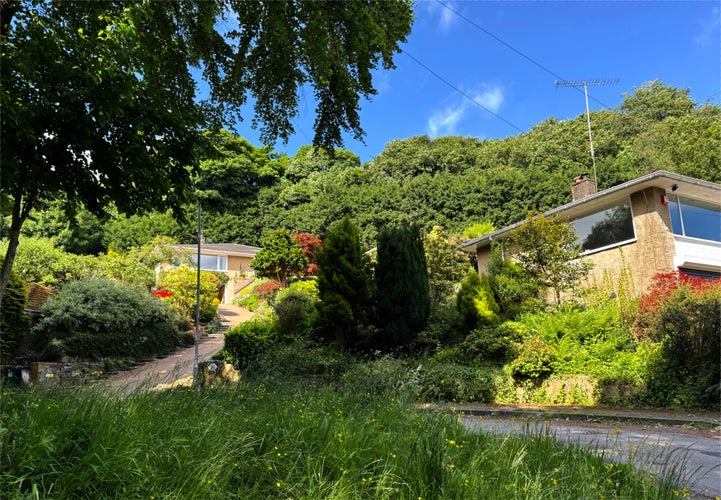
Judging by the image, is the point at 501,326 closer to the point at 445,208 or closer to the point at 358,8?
the point at 358,8

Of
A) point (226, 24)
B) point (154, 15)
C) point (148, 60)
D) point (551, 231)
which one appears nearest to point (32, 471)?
point (148, 60)

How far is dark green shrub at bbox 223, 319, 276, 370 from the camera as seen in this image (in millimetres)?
12312

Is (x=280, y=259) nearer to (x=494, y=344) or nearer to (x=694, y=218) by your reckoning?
(x=494, y=344)

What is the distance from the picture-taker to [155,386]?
4.45 meters

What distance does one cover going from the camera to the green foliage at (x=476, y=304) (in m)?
12.1

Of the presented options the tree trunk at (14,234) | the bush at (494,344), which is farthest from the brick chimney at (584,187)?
the tree trunk at (14,234)

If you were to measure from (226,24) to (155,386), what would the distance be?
15.4ft

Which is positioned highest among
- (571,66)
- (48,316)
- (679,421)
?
(571,66)

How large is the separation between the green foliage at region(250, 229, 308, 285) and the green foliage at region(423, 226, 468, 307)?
38.4 ft

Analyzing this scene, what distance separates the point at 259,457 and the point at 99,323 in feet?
45.2

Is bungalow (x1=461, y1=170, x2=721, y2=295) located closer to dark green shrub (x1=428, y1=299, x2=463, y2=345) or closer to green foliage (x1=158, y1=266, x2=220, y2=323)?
dark green shrub (x1=428, y1=299, x2=463, y2=345)

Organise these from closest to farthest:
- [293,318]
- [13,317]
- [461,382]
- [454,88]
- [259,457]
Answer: [259,457], [454,88], [461,382], [13,317], [293,318]

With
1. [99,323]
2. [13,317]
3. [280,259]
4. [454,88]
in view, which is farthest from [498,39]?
[280,259]

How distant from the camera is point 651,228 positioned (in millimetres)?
13977
